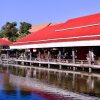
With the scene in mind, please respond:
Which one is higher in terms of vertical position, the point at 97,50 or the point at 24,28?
the point at 24,28

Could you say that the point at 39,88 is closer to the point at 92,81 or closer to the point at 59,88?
the point at 59,88

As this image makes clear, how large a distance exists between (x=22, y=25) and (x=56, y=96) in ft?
208

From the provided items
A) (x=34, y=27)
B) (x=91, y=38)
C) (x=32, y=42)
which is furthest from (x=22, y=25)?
(x=91, y=38)

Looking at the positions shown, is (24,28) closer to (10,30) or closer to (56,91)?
(10,30)

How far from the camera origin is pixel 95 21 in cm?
4509

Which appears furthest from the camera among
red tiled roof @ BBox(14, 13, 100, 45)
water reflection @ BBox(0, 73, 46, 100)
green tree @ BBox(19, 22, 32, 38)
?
green tree @ BBox(19, 22, 32, 38)

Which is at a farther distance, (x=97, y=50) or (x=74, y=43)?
(x=97, y=50)

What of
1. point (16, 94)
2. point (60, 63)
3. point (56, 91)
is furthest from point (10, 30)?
point (16, 94)

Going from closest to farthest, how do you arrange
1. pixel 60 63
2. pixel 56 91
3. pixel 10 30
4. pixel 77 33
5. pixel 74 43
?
pixel 56 91 < pixel 74 43 < pixel 60 63 < pixel 77 33 < pixel 10 30

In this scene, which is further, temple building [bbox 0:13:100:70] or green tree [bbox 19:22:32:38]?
green tree [bbox 19:22:32:38]

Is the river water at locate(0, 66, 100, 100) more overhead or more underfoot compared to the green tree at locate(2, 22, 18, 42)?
more underfoot

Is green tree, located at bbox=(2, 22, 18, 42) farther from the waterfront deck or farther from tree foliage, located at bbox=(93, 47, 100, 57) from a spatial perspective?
tree foliage, located at bbox=(93, 47, 100, 57)

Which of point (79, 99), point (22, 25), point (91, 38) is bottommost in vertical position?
point (79, 99)

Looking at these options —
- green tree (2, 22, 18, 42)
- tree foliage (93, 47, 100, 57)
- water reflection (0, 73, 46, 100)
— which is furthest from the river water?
green tree (2, 22, 18, 42)
